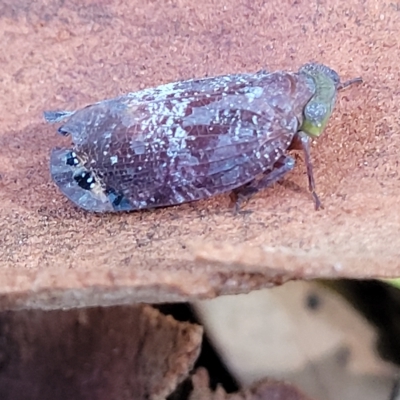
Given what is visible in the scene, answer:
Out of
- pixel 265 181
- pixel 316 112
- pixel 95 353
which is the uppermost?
pixel 316 112

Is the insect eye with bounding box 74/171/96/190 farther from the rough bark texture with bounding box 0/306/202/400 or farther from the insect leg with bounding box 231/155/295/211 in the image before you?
the rough bark texture with bounding box 0/306/202/400

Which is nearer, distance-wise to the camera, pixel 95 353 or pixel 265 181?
pixel 265 181

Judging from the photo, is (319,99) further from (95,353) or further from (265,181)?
(95,353)

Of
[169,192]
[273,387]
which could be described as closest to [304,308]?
[273,387]

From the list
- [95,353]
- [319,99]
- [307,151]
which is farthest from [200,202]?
[95,353]

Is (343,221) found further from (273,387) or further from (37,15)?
(37,15)

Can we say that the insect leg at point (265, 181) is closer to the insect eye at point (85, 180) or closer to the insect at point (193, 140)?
the insect at point (193, 140)
